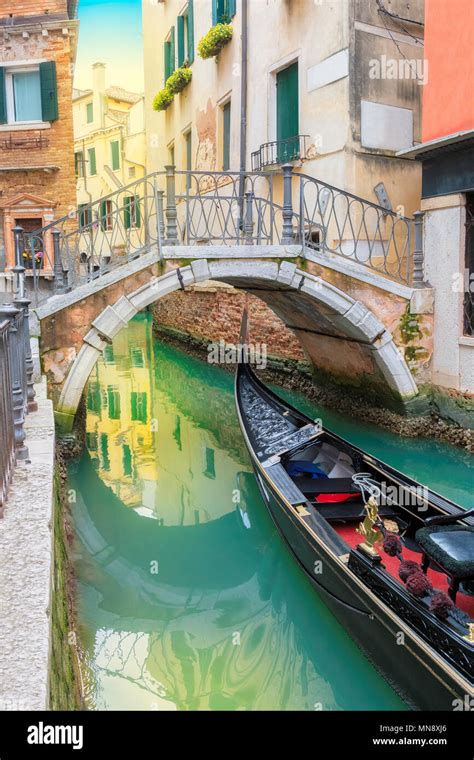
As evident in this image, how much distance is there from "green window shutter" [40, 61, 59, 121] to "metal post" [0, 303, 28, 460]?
7.12 metres

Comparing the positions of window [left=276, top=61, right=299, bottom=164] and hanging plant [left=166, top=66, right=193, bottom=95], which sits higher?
hanging plant [left=166, top=66, right=193, bottom=95]

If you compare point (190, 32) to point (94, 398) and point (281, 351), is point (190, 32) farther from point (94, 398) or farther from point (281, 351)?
point (94, 398)

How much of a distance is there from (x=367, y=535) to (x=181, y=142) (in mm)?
10482

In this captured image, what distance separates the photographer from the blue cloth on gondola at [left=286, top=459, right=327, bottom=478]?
4.60 metres

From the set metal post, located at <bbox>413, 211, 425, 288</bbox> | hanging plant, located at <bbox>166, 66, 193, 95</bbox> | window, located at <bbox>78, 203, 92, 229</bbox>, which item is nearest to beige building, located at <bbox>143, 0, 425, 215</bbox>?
metal post, located at <bbox>413, 211, 425, 288</bbox>

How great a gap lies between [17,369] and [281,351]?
6.05 meters

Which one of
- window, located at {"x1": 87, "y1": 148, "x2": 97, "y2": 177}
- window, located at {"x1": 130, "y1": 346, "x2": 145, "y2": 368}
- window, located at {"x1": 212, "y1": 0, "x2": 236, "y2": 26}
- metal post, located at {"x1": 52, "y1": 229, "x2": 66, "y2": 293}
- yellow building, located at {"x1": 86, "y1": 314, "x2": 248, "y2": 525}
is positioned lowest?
yellow building, located at {"x1": 86, "y1": 314, "x2": 248, "y2": 525}

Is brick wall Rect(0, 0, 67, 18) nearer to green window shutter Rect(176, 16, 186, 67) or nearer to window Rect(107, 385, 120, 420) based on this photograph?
green window shutter Rect(176, 16, 186, 67)

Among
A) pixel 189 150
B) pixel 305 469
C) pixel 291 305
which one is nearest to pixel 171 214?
pixel 291 305

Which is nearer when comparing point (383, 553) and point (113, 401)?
point (383, 553)

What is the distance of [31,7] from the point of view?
991 cm

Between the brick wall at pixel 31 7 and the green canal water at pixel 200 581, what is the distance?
5864 mm

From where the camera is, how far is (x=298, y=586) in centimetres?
404
